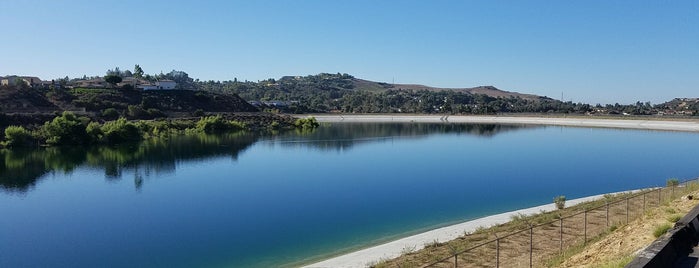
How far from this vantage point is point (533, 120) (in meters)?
126

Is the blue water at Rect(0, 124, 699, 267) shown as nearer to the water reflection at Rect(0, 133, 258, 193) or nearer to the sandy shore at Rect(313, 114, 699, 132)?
the water reflection at Rect(0, 133, 258, 193)

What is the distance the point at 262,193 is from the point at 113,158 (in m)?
26.8

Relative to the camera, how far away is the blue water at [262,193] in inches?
796

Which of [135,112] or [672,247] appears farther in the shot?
[135,112]

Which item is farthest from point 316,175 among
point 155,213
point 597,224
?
point 597,224

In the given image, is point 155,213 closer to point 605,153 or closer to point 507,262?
point 507,262

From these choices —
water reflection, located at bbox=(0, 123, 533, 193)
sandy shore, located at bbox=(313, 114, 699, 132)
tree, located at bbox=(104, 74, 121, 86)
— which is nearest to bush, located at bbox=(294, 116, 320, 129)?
sandy shore, located at bbox=(313, 114, 699, 132)

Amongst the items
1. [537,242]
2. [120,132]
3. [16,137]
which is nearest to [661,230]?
[537,242]

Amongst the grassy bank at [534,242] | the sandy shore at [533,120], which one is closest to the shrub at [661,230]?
the grassy bank at [534,242]

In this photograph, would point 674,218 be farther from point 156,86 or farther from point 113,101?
point 156,86

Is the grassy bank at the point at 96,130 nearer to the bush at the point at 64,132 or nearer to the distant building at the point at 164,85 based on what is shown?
the bush at the point at 64,132

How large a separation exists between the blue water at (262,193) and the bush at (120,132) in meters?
6.55

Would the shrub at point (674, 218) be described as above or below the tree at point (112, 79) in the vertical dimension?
below

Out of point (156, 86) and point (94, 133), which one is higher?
point (156, 86)
